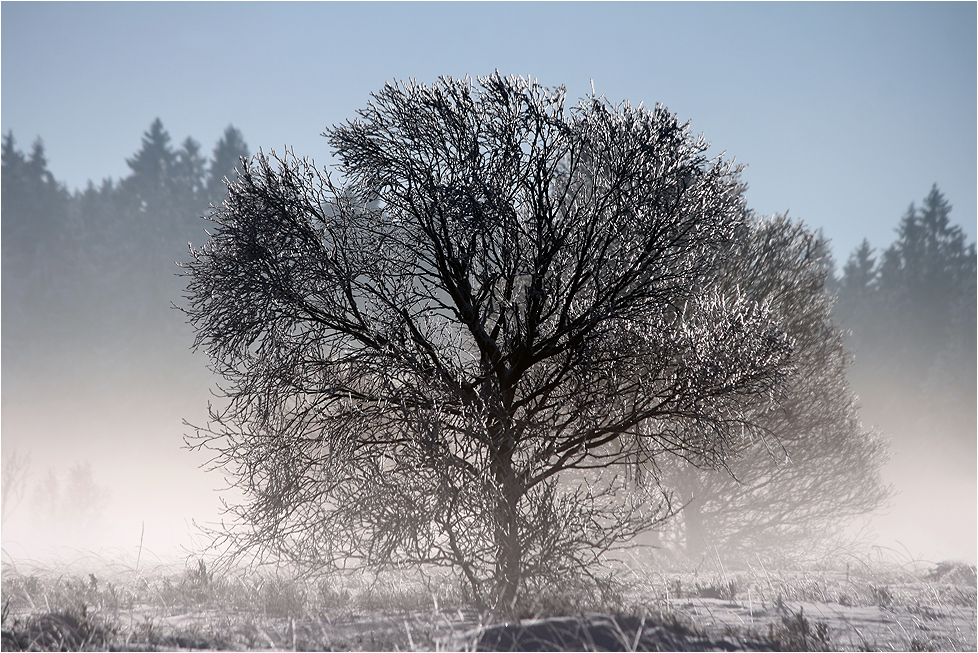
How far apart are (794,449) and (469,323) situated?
332 inches

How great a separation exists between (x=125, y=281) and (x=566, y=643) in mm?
90517

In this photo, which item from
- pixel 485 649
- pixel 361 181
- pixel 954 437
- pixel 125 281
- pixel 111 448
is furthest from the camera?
pixel 125 281

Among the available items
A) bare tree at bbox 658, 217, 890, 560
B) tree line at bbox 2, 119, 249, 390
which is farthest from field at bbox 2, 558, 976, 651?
tree line at bbox 2, 119, 249, 390

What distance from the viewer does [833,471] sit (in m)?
12.5

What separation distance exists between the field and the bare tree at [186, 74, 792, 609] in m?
0.65

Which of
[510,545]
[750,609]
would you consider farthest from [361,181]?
[750,609]

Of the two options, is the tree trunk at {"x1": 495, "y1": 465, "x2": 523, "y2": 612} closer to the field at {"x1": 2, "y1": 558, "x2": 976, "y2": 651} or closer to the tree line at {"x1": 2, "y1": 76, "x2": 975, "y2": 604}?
the tree line at {"x1": 2, "y1": 76, "x2": 975, "y2": 604}

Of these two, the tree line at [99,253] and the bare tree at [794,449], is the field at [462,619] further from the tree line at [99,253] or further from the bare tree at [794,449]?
the tree line at [99,253]

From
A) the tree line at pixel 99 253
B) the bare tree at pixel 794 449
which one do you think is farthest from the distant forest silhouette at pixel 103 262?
the bare tree at pixel 794 449

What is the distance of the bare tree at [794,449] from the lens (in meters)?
10.3

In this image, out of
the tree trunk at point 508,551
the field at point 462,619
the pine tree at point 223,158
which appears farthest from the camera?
the pine tree at point 223,158

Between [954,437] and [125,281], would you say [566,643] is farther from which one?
[125,281]

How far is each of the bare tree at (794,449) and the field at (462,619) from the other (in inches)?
122

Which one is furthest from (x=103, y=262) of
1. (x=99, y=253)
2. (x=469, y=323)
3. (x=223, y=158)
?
(x=469, y=323)
